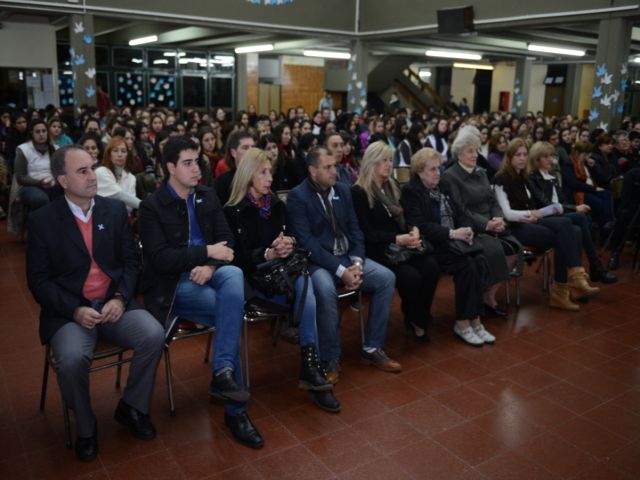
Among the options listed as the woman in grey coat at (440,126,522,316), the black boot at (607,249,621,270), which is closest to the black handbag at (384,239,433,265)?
the woman in grey coat at (440,126,522,316)

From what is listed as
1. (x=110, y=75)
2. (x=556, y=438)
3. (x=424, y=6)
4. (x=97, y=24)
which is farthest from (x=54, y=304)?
(x=110, y=75)

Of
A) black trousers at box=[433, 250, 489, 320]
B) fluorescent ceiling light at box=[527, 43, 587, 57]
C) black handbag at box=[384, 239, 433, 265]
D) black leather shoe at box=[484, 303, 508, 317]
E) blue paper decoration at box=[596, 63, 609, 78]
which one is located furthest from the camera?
fluorescent ceiling light at box=[527, 43, 587, 57]

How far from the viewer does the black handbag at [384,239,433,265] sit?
3852 mm

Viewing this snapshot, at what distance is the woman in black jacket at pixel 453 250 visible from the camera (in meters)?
4.06

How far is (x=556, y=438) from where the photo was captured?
9.50 feet

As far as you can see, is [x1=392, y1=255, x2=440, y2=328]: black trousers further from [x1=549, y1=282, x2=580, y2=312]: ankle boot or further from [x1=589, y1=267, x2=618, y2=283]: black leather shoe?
[x1=589, y1=267, x2=618, y2=283]: black leather shoe

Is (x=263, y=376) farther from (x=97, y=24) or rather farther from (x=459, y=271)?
(x=97, y=24)

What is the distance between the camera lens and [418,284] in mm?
3902

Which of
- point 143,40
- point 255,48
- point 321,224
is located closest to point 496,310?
point 321,224

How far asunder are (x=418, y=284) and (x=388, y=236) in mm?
391

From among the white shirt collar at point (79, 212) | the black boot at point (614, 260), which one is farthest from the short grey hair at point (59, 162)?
the black boot at point (614, 260)

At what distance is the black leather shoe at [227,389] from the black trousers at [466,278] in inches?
75.0

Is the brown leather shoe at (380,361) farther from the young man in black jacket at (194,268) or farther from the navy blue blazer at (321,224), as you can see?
the young man in black jacket at (194,268)

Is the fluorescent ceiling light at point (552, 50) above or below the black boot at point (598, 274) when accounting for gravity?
above
